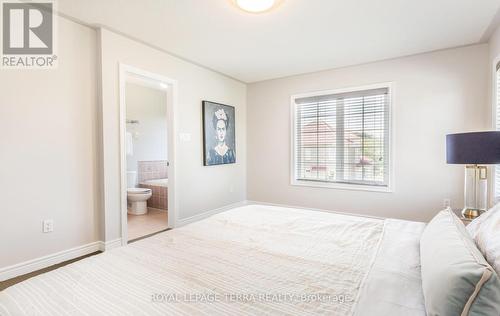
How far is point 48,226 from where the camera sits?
7.97 ft

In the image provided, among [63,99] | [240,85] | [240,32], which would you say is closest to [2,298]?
[63,99]

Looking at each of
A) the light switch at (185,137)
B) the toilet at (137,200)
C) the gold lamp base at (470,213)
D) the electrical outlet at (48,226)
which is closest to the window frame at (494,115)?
the gold lamp base at (470,213)

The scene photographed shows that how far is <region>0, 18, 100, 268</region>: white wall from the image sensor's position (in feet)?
7.21

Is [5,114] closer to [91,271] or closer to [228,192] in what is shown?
[91,271]

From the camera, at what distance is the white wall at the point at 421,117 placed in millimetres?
3152

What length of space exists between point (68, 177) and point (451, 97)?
460 centimetres

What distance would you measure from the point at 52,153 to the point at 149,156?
3.06 meters

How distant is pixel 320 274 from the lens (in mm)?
1180

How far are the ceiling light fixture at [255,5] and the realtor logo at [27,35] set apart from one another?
5.75 feet

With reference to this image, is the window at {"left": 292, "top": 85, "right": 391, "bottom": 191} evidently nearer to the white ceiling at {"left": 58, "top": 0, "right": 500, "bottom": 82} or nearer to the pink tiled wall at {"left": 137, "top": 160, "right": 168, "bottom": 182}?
the white ceiling at {"left": 58, "top": 0, "right": 500, "bottom": 82}

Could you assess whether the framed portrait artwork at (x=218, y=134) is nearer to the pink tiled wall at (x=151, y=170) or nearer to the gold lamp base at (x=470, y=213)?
the pink tiled wall at (x=151, y=170)

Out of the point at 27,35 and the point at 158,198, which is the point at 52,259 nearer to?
the point at 27,35

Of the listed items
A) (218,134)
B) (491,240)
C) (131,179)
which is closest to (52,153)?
(218,134)

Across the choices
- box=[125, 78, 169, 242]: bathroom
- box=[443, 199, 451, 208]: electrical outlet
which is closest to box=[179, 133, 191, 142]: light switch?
box=[125, 78, 169, 242]: bathroom
